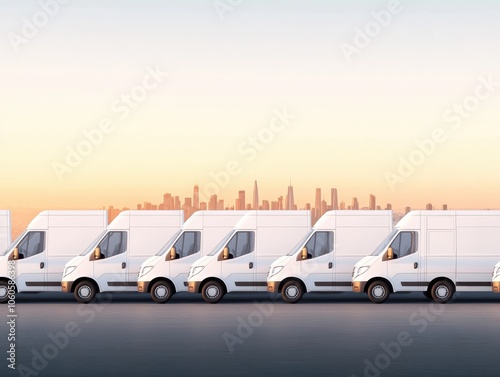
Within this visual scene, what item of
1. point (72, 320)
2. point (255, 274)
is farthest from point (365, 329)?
point (255, 274)

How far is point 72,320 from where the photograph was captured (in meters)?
21.5

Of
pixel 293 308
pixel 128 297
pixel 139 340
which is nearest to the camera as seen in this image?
pixel 139 340

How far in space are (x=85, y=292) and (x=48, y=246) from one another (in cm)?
181

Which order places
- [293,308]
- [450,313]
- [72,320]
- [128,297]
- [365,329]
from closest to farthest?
[365,329] → [72,320] → [450,313] → [293,308] → [128,297]

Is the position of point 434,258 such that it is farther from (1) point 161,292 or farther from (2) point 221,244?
(1) point 161,292

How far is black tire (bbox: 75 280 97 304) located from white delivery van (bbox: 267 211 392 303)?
466 centimetres

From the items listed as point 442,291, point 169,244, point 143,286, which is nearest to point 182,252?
point 169,244

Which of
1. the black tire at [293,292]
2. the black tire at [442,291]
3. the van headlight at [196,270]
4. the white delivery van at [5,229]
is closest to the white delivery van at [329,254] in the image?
the black tire at [293,292]

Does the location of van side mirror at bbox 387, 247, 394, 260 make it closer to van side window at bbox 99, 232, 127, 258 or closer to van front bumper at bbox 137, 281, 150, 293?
van front bumper at bbox 137, 281, 150, 293

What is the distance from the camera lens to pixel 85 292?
91.2ft

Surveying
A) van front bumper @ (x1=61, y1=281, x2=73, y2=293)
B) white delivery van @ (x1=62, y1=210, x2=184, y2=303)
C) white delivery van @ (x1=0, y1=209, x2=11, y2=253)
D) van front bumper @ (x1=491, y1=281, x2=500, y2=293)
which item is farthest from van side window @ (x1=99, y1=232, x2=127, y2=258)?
van front bumper @ (x1=491, y1=281, x2=500, y2=293)

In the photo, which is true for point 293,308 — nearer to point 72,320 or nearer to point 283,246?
point 283,246

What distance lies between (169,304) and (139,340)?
988 cm

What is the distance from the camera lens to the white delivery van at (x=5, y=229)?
29.4 m
